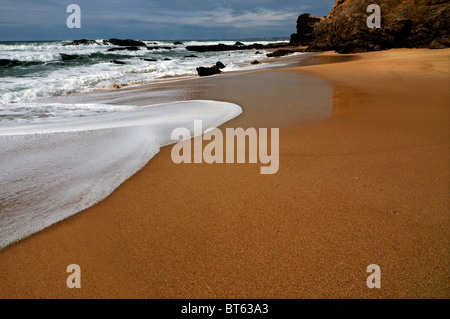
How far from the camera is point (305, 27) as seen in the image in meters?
43.5

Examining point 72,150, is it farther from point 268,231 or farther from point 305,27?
point 305,27

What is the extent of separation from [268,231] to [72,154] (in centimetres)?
233

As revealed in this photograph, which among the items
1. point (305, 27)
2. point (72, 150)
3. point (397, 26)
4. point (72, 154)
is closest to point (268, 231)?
point (72, 154)

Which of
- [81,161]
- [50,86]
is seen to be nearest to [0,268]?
[81,161]

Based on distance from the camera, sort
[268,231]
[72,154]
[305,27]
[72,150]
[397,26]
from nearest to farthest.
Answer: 1. [268,231]
2. [72,154]
3. [72,150]
4. [397,26]
5. [305,27]

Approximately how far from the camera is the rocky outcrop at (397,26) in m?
14.0

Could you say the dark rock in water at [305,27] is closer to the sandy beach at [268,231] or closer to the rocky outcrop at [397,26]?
the rocky outcrop at [397,26]

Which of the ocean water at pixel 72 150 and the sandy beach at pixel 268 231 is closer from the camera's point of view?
the sandy beach at pixel 268 231

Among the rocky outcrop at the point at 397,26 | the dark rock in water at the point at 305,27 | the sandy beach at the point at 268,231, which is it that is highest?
the dark rock in water at the point at 305,27

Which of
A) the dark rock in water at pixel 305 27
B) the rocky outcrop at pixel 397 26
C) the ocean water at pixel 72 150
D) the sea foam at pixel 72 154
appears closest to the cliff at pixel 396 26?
the rocky outcrop at pixel 397 26

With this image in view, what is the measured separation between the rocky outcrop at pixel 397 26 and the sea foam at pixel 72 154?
15.3 meters

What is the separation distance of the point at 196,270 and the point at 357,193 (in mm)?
1272

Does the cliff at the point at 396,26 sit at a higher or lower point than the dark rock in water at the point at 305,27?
lower

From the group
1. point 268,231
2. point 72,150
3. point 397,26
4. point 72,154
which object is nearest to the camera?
point 268,231
